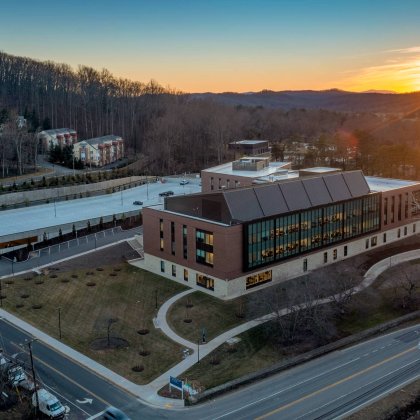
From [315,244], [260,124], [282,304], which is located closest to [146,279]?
[282,304]

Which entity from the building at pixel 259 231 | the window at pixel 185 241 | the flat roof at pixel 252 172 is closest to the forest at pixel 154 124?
the flat roof at pixel 252 172

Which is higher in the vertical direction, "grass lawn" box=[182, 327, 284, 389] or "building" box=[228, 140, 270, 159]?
"building" box=[228, 140, 270, 159]

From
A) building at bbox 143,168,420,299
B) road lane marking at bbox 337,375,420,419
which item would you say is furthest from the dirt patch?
road lane marking at bbox 337,375,420,419

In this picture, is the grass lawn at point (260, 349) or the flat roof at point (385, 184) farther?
the flat roof at point (385, 184)

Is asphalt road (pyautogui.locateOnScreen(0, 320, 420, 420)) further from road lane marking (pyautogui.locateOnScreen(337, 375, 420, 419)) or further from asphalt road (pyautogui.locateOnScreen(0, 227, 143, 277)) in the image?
asphalt road (pyautogui.locateOnScreen(0, 227, 143, 277))

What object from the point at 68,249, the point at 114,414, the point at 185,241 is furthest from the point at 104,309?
the point at 68,249

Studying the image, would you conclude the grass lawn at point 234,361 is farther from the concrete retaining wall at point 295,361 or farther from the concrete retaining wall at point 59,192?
the concrete retaining wall at point 59,192
